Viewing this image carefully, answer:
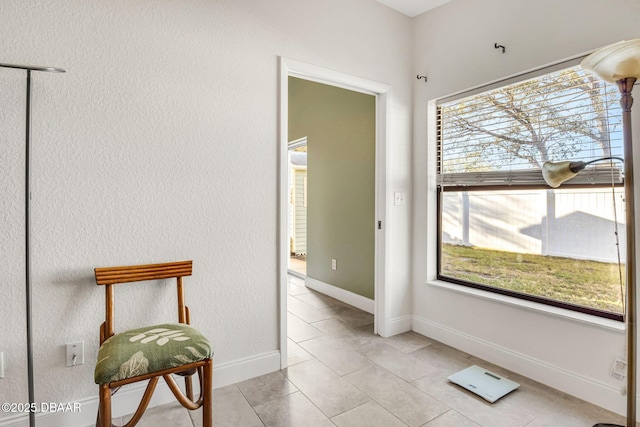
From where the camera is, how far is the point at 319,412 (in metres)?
1.89

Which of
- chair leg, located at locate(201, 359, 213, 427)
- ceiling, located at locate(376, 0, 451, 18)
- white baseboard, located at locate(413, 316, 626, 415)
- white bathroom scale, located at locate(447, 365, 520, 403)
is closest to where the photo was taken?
chair leg, located at locate(201, 359, 213, 427)

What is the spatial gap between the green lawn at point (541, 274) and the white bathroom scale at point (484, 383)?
62cm

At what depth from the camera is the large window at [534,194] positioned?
6.61 ft

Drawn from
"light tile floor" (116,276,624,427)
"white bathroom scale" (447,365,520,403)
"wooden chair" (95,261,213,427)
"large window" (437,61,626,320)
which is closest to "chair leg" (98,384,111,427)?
"wooden chair" (95,261,213,427)

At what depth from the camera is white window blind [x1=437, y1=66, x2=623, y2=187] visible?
2.02m

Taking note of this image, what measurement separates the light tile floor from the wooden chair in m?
0.36

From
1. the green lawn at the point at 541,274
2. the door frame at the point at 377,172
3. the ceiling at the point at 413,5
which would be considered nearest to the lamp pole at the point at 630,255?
the green lawn at the point at 541,274

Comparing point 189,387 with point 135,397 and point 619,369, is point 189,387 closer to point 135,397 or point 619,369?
point 135,397

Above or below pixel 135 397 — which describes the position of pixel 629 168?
above

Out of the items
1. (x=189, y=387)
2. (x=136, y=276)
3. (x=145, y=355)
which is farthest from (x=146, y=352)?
(x=189, y=387)

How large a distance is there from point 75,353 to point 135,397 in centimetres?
40

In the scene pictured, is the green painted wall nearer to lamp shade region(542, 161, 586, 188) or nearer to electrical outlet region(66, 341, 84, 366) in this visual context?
lamp shade region(542, 161, 586, 188)

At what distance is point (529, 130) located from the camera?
2.34 metres

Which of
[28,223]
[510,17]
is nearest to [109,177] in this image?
[28,223]
